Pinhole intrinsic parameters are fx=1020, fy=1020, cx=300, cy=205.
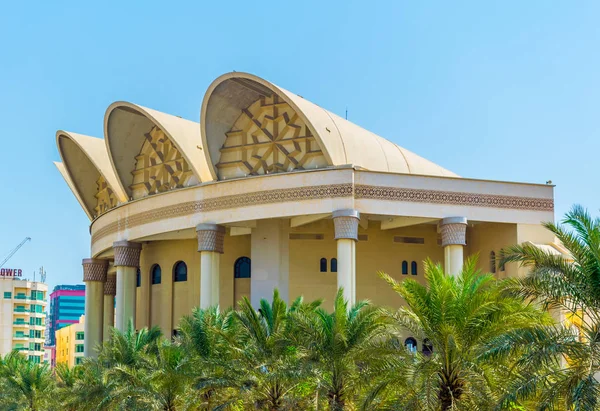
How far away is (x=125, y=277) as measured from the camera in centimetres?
3984

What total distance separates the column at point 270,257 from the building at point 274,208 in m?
0.05

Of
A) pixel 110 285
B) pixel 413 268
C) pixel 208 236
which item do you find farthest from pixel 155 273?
pixel 413 268

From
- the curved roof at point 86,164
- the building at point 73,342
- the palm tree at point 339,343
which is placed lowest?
the building at point 73,342

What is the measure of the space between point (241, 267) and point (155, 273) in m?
Result: 4.93

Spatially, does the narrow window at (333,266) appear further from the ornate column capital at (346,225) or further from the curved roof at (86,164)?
the curved roof at (86,164)

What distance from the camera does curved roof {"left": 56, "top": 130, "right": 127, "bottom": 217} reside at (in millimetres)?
42812

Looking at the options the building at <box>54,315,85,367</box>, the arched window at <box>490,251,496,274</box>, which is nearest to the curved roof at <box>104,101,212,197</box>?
the arched window at <box>490,251,496,274</box>

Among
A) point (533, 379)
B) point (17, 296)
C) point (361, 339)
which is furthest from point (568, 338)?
point (17, 296)

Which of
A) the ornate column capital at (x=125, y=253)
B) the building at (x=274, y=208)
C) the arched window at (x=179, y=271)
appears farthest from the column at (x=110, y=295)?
the ornate column capital at (x=125, y=253)

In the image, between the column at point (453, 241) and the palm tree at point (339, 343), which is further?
the column at point (453, 241)

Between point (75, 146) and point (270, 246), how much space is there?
13.6 metres

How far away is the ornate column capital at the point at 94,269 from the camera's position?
44.8 m

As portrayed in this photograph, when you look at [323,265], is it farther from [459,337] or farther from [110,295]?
[459,337]

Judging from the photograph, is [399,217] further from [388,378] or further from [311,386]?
[388,378]
